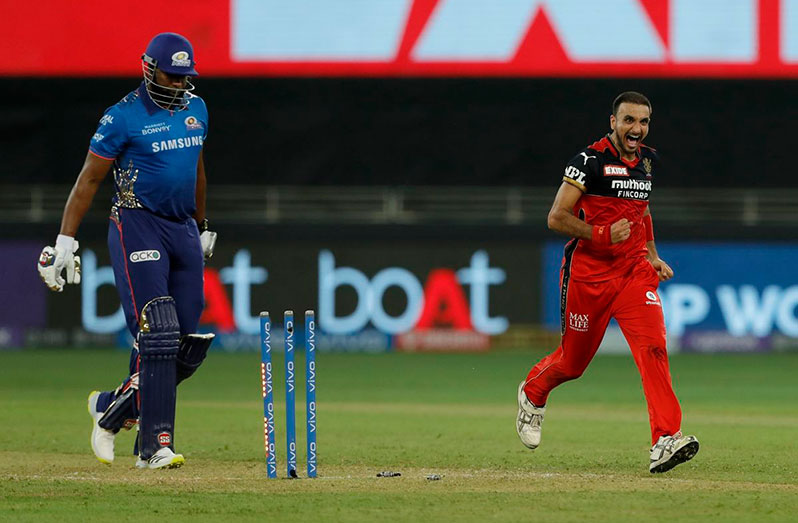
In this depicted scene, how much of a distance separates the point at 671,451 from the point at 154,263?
3008 millimetres

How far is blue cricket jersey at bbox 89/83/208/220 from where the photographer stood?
26.1 feet

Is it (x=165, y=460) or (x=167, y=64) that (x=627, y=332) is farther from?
(x=167, y=64)

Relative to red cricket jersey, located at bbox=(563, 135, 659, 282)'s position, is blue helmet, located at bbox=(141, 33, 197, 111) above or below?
above

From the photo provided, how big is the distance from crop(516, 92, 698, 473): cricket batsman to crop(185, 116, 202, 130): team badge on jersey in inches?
81.6

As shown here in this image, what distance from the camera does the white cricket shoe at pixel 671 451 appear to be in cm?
780

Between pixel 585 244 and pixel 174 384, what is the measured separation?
2493 mm

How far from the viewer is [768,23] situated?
23.0m

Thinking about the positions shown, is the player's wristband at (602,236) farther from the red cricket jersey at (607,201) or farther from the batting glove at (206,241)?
the batting glove at (206,241)

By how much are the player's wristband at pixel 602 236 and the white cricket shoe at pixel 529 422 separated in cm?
123

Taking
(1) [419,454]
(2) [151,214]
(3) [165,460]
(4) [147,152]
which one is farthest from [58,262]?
(1) [419,454]

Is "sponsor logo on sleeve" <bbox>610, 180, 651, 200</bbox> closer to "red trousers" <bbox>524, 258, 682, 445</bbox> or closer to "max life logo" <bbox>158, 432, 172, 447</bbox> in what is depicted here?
"red trousers" <bbox>524, 258, 682, 445</bbox>

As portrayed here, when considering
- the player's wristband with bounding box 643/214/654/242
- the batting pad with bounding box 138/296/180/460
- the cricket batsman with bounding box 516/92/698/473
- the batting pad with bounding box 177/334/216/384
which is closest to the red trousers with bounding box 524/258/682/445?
the cricket batsman with bounding box 516/92/698/473

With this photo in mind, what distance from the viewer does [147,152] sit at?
26.2 ft

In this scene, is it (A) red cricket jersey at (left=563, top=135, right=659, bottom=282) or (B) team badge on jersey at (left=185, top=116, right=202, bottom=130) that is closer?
(B) team badge on jersey at (left=185, top=116, right=202, bottom=130)
